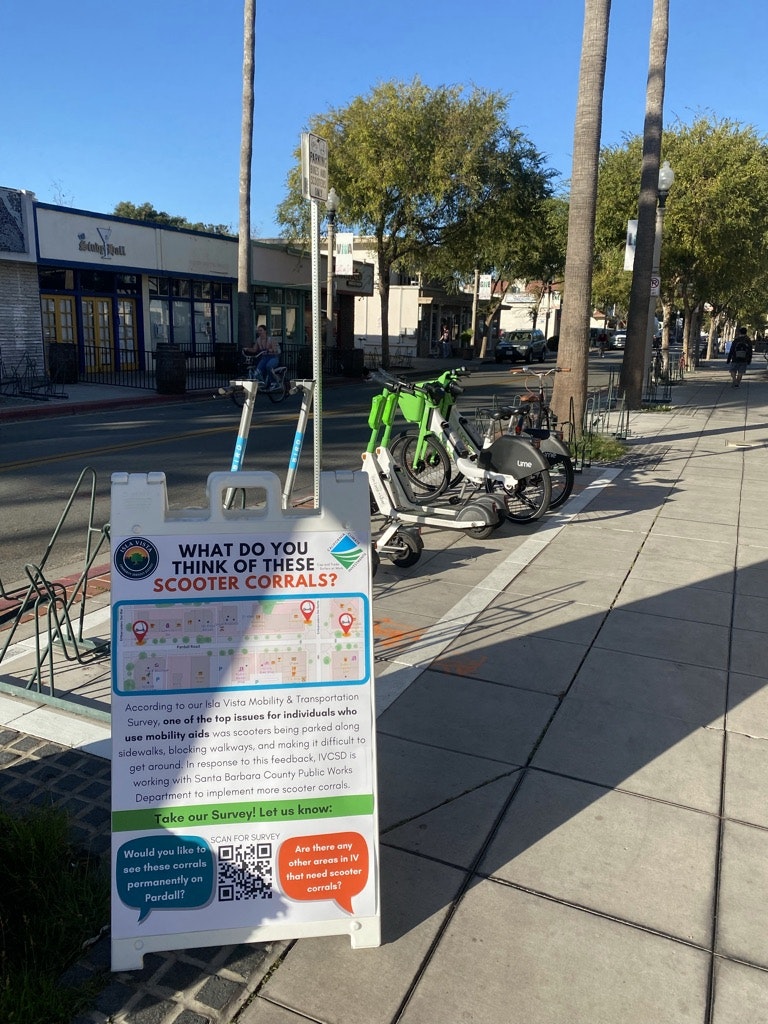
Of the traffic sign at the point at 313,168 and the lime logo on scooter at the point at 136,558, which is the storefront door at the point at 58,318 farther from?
the lime logo on scooter at the point at 136,558

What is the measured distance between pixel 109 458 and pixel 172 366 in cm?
1050

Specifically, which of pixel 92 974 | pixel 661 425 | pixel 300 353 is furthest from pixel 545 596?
pixel 300 353

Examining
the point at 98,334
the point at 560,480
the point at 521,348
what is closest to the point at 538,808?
the point at 560,480

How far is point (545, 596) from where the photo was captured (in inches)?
235

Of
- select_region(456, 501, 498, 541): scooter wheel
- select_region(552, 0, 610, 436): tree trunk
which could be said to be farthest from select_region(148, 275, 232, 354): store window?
select_region(456, 501, 498, 541): scooter wheel

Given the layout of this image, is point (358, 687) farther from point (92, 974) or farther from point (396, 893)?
point (92, 974)

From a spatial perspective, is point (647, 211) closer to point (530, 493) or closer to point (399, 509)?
point (530, 493)

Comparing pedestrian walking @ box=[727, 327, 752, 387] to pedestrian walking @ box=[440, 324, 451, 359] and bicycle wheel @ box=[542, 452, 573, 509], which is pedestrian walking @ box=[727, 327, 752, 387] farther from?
pedestrian walking @ box=[440, 324, 451, 359]

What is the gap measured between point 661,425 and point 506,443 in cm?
949

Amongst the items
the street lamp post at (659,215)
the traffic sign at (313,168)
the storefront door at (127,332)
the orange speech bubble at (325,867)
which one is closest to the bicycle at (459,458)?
the traffic sign at (313,168)

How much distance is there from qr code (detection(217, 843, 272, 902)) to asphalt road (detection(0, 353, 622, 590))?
7.61 feet

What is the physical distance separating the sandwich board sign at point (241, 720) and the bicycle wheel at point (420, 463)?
6.02m

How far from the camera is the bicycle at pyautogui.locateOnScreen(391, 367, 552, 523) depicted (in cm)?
788

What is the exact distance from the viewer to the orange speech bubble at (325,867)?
8.57ft
